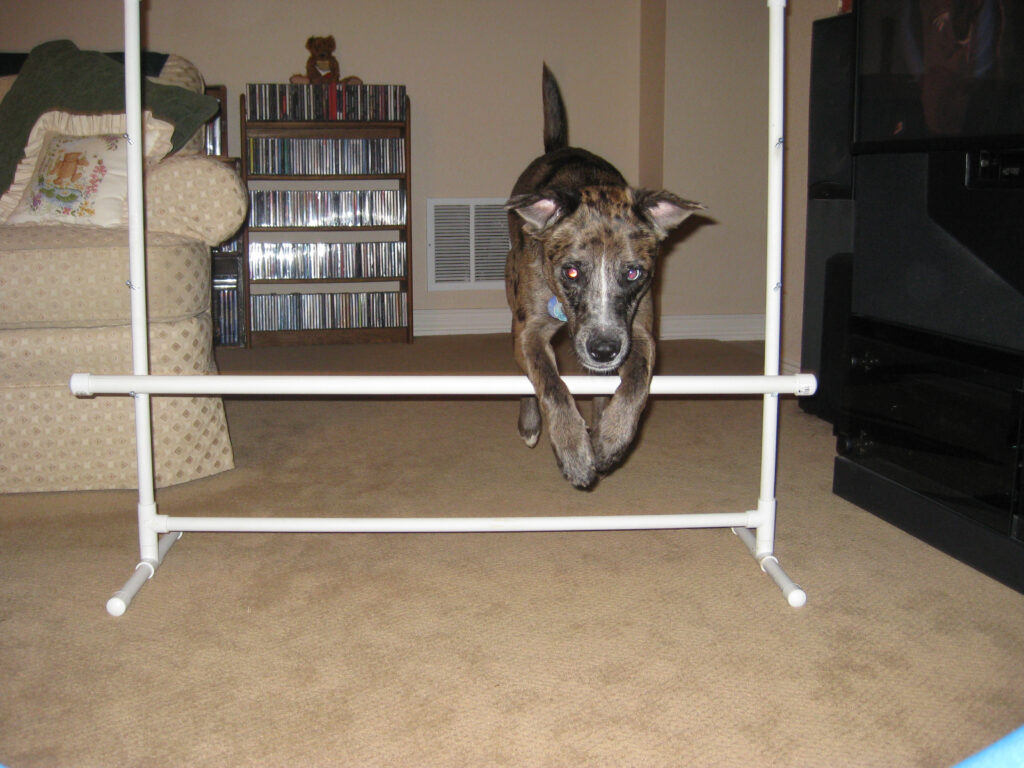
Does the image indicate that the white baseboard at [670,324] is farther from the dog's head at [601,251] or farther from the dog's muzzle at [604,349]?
the dog's muzzle at [604,349]

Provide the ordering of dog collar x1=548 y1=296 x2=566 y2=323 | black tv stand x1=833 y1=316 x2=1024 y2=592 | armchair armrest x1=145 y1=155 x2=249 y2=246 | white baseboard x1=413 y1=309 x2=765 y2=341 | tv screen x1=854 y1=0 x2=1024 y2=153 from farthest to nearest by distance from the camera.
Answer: white baseboard x1=413 y1=309 x2=765 y2=341, armchair armrest x1=145 y1=155 x2=249 y2=246, dog collar x1=548 y1=296 x2=566 y2=323, black tv stand x1=833 y1=316 x2=1024 y2=592, tv screen x1=854 y1=0 x2=1024 y2=153

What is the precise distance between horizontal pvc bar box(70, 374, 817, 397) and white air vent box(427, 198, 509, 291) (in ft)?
12.4

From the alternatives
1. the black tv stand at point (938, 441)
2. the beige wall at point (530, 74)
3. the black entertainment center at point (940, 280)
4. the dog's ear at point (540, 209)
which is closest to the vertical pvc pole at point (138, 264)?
the dog's ear at point (540, 209)

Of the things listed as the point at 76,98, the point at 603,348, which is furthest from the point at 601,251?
the point at 76,98

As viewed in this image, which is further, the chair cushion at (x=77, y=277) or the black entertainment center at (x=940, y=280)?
the chair cushion at (x=77, y=277)

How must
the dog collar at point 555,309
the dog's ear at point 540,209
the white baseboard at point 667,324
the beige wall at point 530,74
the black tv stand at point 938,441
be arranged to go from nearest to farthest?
the black tv stand at point 938,441
the dog's ear at point 540,209
the dog collar at point 555,309
the beige wall at point 530,74
the white baseboard at point 667,324

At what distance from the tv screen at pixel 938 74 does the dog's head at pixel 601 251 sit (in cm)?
57

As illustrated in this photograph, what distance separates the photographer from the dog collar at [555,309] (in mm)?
2070

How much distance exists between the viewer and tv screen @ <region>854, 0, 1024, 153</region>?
64.7 inches

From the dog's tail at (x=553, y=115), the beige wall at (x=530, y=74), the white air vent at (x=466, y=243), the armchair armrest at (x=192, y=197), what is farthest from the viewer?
the white air vent at (x=466, y=243)

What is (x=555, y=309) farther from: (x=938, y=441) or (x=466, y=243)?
(x=466, y=243)

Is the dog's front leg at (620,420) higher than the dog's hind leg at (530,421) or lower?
higher

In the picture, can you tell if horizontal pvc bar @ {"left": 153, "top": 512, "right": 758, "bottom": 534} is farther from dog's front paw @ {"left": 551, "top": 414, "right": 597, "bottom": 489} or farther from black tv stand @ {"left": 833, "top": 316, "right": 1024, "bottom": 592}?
black tv stand @ {"left": 833, "top": 316, "right": 1024, "bottom": 592}

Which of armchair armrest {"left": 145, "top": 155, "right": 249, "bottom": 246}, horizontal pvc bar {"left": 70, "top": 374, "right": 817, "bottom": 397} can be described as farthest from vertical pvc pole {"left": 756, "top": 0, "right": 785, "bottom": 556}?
armchair armrest {"left": 145, "top": 155, "right": 249, "bottom": 246}
